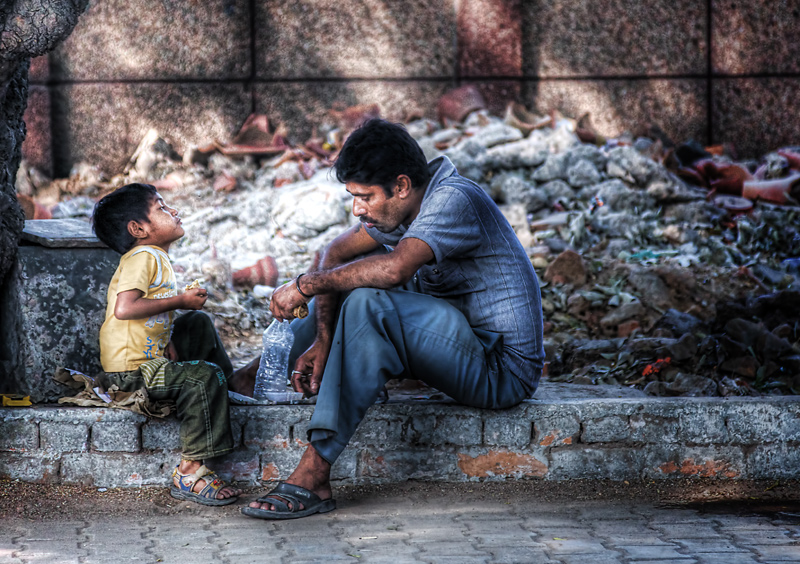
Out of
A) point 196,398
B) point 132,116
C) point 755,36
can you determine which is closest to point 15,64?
point 196,398

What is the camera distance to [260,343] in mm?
4410

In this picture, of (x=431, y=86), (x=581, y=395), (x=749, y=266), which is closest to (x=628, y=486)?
(x=581, y=395)

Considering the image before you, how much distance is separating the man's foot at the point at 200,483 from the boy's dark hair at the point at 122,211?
0.80m

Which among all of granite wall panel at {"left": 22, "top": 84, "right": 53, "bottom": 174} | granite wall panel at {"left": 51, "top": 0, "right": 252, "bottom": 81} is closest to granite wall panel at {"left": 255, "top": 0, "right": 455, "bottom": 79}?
granite wall panel at {"left": 51, "top": 0, "right": 252, "bottom": 81}

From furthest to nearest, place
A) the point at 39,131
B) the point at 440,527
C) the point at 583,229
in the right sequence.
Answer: the point at 39,131
the point at 583,229
the point at 440,527

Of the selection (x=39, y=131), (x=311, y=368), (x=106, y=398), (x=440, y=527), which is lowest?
(x=440, y=527)

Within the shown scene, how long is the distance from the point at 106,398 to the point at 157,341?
0.29 metres

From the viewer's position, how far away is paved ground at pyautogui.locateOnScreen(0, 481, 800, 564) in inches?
95.3

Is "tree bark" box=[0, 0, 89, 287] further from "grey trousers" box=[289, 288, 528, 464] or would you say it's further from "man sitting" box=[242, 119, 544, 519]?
"grey trousers" box=[289, 288, 528, 464]

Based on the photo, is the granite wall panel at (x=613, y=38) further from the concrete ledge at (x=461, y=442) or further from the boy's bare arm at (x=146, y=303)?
the boy's bare arm at (x=146, y=303)

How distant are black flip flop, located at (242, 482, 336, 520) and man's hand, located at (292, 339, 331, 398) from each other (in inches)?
15.4

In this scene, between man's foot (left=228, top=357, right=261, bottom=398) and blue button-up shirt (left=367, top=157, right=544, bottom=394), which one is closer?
blue button-up shirt (left=367, top=157, right=544, bottom=394)

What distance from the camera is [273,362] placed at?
328 centimetres

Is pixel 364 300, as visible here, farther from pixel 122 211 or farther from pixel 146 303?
pixel 122 211
